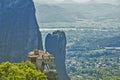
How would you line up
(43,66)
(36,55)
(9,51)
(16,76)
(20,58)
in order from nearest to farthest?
(16,76) → (43,66) → (36,55) → (20,58) → (9,51)

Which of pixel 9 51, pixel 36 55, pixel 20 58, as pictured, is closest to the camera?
pixel 36 55

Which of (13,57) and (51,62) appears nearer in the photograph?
(51,62)

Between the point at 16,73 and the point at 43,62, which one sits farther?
the point at 43,62

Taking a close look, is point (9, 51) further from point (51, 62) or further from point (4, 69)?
point (4, 69)

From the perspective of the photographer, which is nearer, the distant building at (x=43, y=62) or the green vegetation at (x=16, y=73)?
the green vegetation at (x=16, y=73)

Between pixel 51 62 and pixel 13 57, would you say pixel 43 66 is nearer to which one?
pixel 51 62

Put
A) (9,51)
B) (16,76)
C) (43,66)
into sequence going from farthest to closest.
→ (9,51)
(43,66)
(16,76)

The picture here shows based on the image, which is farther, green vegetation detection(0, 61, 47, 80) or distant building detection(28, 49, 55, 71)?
distant building detection(28, 49, 55, 71)

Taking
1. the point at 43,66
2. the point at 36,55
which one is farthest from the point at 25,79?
the point at 36,55

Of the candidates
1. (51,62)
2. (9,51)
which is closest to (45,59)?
(51,62)
